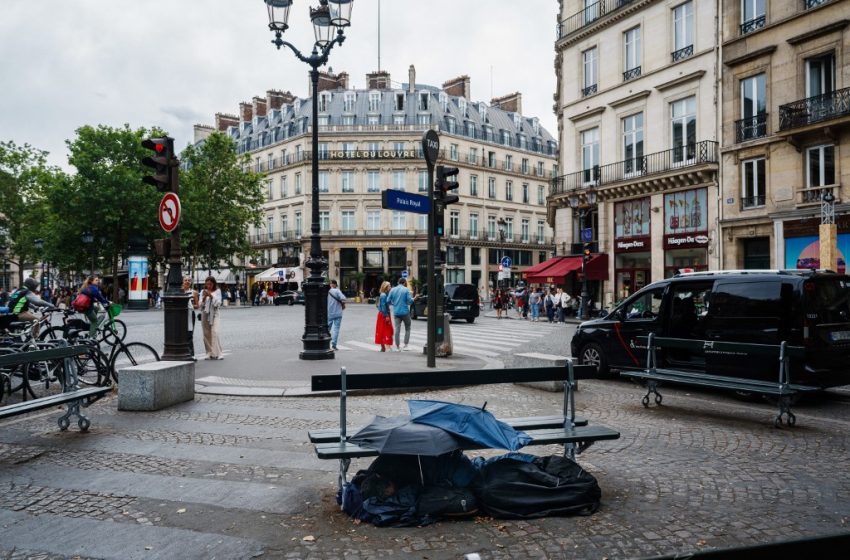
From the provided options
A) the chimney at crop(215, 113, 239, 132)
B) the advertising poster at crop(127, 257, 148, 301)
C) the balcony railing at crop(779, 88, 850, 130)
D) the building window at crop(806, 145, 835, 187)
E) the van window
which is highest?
the chimney at crop(215, 113, 239, 132)

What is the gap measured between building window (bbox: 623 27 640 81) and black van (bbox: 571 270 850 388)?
21.9m

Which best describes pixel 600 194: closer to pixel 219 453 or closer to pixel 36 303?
pixel 36 303

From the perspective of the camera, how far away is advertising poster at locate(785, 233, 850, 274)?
20.9 m

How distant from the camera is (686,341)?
8.47 metres

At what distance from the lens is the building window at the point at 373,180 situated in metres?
60.3

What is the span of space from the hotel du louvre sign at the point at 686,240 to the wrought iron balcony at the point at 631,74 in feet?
25.3

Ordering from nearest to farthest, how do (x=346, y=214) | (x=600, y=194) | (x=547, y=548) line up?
(x=547, y=548)
(x=600, y=194)
(x=346, y=214)

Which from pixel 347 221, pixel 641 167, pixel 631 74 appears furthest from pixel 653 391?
pixel 347 221

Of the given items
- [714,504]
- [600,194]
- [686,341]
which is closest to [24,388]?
[714,504]

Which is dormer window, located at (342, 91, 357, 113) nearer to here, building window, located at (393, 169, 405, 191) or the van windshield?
building window, located at (393, 169, 405, 191)

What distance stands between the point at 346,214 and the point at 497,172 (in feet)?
55.6

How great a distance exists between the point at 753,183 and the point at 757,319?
17.8 metres

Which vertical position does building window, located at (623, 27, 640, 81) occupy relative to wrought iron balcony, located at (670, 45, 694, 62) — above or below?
above

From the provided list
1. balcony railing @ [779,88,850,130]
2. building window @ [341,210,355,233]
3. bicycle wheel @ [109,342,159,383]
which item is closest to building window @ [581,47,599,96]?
balcony railing @ [779,88,850,130]
